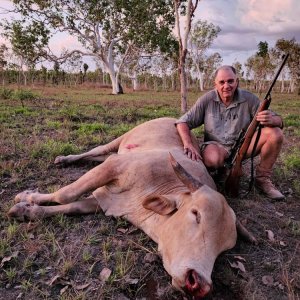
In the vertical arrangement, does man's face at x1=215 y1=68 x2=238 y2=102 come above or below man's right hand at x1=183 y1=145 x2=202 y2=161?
above

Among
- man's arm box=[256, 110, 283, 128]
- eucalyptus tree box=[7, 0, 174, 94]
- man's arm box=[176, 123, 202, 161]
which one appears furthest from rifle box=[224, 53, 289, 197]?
eucalyptus tree box=[7, 0, 174, 94]

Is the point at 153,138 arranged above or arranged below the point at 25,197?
above

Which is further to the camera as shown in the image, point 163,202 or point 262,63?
point 262,63

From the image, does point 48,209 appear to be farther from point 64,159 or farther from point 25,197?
point 64,159

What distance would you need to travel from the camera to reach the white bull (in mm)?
2701

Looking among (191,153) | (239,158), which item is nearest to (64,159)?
(191,153)

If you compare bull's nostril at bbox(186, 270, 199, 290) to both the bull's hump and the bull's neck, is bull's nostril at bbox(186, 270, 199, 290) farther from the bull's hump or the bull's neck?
the bull's hump

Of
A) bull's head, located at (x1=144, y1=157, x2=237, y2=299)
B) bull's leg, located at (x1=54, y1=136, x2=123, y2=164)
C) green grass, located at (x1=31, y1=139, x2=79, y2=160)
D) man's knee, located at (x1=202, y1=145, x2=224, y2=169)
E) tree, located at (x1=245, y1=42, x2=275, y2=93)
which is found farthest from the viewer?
tree, located at (x1=245, y1=42, x2=275, y2=93)

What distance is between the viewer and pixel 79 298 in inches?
110

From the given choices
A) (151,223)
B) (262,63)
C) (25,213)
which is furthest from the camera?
(262,63)

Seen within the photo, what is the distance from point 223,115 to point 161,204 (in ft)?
7.80

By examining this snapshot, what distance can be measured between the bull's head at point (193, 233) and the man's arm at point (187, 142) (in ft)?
4.35

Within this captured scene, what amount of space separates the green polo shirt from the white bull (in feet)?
1.37

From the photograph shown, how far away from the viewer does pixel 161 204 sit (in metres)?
3.37
